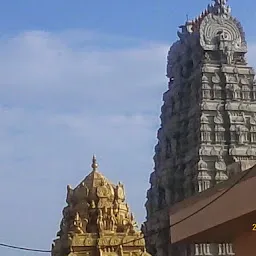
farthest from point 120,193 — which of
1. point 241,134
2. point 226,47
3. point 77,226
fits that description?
point 226,47

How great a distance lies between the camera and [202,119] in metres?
46.1

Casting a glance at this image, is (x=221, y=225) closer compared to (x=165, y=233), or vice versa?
(x=221, y=225)

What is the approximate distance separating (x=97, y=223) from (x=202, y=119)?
2050 centimetres

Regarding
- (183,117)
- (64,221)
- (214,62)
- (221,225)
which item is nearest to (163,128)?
(183,117)

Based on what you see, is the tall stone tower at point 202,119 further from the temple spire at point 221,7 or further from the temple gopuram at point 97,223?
the temple gopuram at point 97,223

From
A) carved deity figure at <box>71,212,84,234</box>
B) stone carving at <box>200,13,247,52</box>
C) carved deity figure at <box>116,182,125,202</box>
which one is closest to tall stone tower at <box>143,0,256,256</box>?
stone carving at <box>200,13,247,52</box>

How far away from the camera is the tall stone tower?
45.7 m

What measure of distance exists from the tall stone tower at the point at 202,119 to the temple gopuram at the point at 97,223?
1746cm

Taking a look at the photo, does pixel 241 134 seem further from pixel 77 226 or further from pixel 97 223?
pixel 77 226

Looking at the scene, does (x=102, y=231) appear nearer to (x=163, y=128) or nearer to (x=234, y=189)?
(x=234, y=189)

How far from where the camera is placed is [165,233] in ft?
156

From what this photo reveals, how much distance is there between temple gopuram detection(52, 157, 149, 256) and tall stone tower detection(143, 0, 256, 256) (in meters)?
17.5

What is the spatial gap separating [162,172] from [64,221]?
21.5m

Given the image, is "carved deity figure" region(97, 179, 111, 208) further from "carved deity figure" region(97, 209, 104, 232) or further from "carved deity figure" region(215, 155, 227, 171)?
"carved deity figure" region(215, 155, 227, 171)
